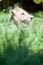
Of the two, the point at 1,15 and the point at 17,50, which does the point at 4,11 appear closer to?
the point at 1,15

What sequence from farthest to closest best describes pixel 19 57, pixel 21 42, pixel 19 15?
pixel 19 15
pixel 21 42
pixel 19 57

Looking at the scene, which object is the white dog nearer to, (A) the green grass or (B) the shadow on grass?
(A) the green grass

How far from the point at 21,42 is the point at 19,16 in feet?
2.00

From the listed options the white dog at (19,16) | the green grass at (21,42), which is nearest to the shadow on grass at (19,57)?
the green grass at (21,42)

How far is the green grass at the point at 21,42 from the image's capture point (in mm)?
3182

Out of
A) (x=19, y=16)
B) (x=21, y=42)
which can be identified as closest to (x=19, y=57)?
(x=21, y=42)

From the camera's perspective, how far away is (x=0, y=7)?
445 cm

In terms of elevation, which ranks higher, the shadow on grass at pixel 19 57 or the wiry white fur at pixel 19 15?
the wiry white fur at pixel 19 15

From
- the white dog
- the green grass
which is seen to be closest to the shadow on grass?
the green grass

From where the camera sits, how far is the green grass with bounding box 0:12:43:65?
3182mm

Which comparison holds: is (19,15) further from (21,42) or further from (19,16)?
(21,42)

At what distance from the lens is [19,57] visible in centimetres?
322

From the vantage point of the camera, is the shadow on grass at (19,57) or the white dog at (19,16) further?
the white dog at (19,16)

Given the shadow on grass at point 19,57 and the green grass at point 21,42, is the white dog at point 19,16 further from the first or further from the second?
the shadow on grass at point 19,57
